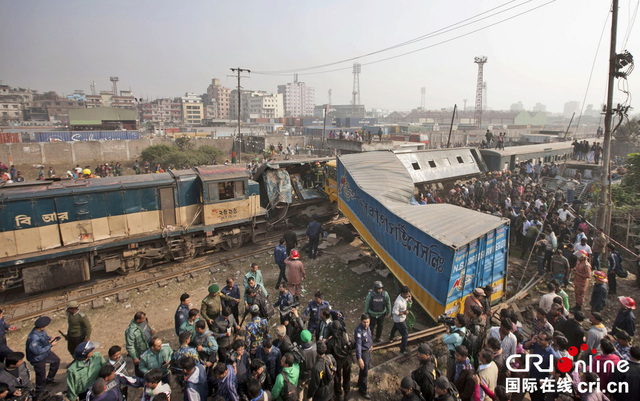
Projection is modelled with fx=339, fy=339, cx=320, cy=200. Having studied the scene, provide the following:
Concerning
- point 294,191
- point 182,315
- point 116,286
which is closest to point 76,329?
point 182,315

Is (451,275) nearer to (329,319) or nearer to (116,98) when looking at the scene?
(329,319)

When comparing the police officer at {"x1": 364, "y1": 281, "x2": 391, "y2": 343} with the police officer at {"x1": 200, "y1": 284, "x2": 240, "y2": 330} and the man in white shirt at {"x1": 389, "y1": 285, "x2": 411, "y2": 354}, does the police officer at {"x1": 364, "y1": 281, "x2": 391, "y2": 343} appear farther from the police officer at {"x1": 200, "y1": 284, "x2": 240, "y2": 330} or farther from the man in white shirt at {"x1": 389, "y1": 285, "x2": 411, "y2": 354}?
the police officer at {"x1": 200, "y1": 284, "x2": 240, "y2": 330}

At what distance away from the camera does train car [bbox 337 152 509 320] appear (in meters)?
7.64

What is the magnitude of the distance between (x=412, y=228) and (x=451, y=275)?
155 centimetres

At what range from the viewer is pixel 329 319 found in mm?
6176

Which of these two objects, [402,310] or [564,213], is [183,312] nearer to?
[402,310]

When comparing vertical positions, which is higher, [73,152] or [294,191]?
[73,152]

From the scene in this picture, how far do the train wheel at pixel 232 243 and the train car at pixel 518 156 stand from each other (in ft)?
63.0

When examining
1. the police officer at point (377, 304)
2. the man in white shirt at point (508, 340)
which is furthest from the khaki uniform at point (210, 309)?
the man in white shirt at point (508, 340)

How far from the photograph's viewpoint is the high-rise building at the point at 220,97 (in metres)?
151

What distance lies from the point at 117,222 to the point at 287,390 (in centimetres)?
913

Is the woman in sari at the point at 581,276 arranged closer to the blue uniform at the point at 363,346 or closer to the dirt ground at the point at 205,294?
the dirt ground at the point at 205,294

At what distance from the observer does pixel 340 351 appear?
576cm

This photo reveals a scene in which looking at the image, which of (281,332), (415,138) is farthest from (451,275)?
(415,138)
